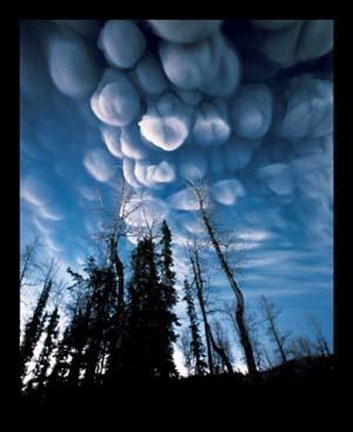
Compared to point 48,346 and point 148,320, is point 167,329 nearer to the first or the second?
point 148,320

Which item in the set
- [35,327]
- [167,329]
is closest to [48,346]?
[35,327]

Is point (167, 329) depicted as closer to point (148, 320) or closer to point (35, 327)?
point (148, 320)

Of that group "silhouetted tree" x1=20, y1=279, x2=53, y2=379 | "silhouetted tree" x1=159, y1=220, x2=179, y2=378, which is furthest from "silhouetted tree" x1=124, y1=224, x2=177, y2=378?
"silhouetted tree" x1=20, y1=279, x2=53, y2=379

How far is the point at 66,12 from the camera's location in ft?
7.50

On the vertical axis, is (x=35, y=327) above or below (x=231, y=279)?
above

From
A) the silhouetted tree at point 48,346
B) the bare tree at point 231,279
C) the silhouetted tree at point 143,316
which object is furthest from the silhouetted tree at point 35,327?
the bare tree at point 231,279

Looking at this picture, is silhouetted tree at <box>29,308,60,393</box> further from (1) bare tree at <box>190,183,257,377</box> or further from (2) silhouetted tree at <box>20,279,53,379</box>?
(1) bare tree at <box>190,183,257,377</box>

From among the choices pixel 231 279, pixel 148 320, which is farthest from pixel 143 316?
pixel 231 279

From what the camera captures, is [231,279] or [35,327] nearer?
[231,279]
